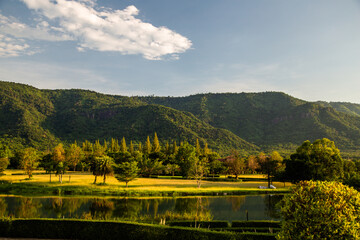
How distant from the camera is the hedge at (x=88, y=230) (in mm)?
20562

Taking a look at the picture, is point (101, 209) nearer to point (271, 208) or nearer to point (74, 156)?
point (271, 208)

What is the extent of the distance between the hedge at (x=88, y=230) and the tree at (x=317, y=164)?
Answer: 49.1m

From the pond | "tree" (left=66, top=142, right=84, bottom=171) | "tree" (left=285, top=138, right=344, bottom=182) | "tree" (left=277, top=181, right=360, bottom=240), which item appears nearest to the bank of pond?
the pond

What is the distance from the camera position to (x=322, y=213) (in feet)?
39.2

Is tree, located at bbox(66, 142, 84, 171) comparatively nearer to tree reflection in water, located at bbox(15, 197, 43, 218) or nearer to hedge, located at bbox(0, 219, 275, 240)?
tree reflection in water, located at bbox(15, 197, 43, 218)

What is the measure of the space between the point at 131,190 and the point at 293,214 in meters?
45.0

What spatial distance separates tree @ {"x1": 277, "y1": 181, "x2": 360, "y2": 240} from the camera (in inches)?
456

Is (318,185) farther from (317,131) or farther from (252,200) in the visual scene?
(317,131)

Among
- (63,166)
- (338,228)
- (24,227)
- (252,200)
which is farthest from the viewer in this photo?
(63,166)

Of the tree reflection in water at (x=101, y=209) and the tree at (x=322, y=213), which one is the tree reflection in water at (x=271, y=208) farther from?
the tree reflection in water at (x=101, y=209)

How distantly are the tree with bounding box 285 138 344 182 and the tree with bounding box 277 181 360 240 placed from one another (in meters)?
51.3

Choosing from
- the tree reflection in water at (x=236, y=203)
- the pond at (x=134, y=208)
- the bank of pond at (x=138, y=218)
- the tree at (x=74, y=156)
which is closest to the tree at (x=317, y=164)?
the bank of pond at (x=138, y=218)

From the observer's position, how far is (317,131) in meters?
193

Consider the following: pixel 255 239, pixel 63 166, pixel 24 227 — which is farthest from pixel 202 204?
pixel 63 166
